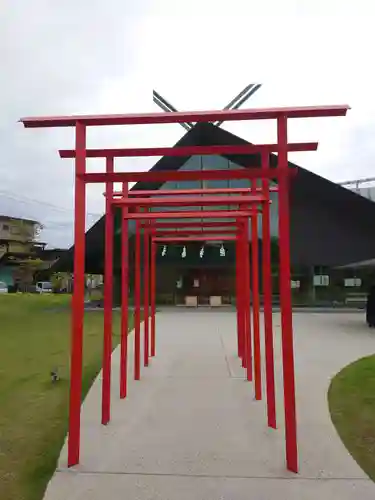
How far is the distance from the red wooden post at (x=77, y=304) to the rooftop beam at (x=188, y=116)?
16 centimetres

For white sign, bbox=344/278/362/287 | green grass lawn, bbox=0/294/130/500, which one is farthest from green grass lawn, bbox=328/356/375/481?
white sign, bbox=344/278/362/287

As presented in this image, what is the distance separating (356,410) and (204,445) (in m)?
1.98

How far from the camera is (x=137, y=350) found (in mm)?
6832

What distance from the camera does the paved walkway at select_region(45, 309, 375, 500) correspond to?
11.0 ft

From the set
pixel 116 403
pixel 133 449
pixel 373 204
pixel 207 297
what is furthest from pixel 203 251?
pixel 133 449

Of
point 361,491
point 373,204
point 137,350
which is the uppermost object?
point 373,204

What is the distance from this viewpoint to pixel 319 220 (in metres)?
18.2

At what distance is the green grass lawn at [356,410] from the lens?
4.10m

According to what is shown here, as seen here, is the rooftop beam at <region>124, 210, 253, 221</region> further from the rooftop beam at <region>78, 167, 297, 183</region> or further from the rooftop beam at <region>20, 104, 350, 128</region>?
the rooftop beam at <region>20, 104, 350, 128</region>

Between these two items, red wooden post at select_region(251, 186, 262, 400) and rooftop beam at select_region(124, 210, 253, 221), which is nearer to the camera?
red wooden post at select_region(251, 186, 262, 400)

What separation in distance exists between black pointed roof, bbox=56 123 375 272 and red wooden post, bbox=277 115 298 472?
42.8ft

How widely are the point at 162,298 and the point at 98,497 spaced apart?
18132mm

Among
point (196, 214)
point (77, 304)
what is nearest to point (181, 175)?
point (77, 304)

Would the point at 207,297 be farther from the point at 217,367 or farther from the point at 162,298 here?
the point at 217,367
